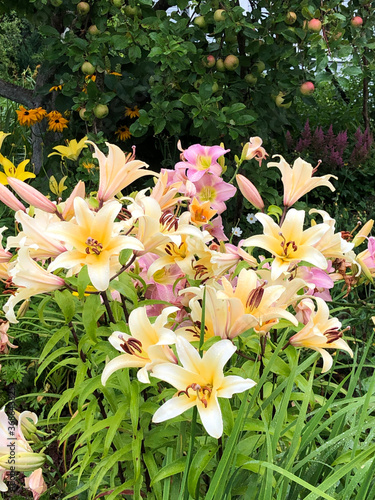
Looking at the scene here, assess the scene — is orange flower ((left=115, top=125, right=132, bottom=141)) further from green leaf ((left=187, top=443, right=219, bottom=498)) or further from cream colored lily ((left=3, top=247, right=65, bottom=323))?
green leaf ((left=187, top=443, right=219, bottom=498))

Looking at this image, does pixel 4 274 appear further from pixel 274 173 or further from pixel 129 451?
pixel 274 173

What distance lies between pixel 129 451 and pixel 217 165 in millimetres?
624

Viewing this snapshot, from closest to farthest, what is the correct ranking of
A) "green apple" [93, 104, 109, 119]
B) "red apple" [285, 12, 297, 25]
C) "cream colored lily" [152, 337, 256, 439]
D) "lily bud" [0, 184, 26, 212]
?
"cream colored lily" [152, 337, 256, 439], "lily bud" [0, 184, 26, 212], "red apple" [285, 12, 297, 25], "green apple" [93, 104, 109, 119]

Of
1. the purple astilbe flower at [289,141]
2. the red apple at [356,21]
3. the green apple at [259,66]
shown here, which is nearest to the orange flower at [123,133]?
the green apple at [259,66]

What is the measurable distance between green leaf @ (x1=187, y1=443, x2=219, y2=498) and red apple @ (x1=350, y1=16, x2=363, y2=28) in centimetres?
190

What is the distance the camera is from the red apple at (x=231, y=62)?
231 centimetres

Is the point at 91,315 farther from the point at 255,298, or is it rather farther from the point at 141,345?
the point at 255,298

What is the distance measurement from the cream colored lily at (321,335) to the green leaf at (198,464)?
0.74 ft

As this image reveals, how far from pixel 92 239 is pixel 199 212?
29cm

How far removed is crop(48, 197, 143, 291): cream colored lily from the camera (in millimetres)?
767

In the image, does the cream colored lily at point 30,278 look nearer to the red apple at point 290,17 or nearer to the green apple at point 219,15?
the green apple at point 219,15

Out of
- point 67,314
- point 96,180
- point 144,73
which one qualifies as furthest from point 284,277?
point 144,73

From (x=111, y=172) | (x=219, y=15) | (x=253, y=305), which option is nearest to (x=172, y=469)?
(x=253, y=305)

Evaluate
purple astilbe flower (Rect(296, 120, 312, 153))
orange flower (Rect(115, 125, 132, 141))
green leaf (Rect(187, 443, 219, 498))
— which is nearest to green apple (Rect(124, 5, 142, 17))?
orange flower (Rect(115, 125, 132, 141))
